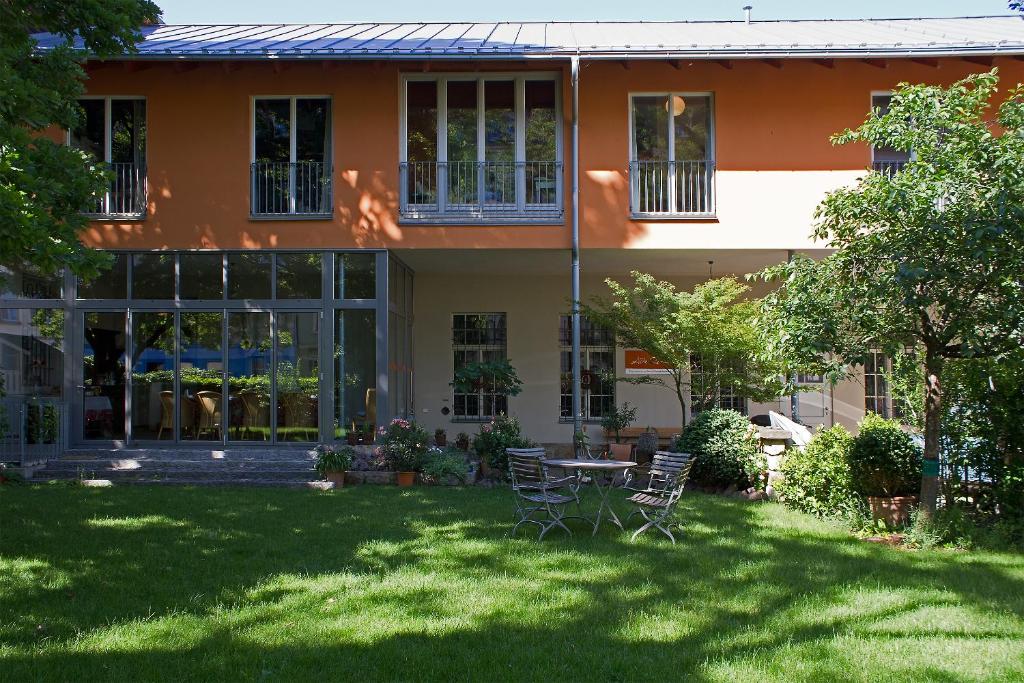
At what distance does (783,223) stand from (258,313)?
27.1 feet

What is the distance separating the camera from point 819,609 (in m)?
5.64

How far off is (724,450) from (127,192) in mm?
9889

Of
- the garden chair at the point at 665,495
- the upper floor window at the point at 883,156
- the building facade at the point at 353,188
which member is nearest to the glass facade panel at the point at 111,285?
the building facade at the point at 353,188

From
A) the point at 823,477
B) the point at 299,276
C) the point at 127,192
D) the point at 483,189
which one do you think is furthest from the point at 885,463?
the point at 127,192

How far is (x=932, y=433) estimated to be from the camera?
8.07 m

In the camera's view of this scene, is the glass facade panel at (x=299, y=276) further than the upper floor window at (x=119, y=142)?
No

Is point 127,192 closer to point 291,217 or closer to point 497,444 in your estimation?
Answer: point 291,217

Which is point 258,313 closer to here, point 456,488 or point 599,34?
point 456,488

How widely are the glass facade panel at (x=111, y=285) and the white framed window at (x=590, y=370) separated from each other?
776 cm

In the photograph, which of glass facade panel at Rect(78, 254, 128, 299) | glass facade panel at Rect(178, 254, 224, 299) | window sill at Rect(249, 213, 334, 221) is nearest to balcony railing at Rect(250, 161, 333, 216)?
window sill at Rect(249, 213, 334, 221)

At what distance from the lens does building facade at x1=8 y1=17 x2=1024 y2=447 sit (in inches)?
510

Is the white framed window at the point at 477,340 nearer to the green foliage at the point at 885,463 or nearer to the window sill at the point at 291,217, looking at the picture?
the window sill at the point at 291,217

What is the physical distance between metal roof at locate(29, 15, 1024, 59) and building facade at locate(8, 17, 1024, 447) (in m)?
0.12

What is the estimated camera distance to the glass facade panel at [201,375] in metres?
13.0
